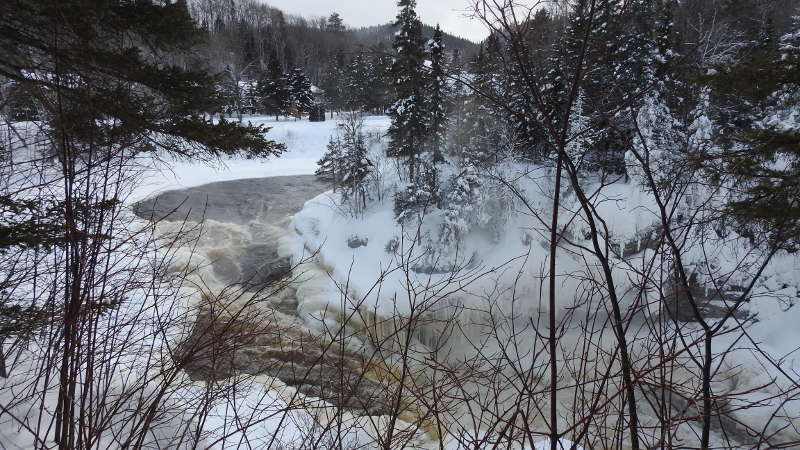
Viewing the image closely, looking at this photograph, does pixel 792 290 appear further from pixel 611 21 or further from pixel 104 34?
pixel 104 34

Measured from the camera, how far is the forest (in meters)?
1.80

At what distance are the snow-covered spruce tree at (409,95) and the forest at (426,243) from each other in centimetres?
11

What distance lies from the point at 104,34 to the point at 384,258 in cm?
1086

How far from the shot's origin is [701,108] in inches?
510

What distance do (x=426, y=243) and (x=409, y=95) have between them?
6046 millimetres

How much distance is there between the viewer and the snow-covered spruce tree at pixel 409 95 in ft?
49.8

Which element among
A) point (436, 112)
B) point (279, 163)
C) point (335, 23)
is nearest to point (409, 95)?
point (436, 112)

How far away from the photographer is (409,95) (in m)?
16.1

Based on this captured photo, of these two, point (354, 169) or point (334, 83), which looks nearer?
point (354, 169)

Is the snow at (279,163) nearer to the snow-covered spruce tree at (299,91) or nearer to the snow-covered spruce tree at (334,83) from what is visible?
the snow-covered spruce tree at (299,91)

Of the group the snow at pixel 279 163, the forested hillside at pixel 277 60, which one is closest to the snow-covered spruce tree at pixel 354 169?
the snow at pixel 279 163

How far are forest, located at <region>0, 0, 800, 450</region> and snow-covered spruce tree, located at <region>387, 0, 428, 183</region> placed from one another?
114 millimetres

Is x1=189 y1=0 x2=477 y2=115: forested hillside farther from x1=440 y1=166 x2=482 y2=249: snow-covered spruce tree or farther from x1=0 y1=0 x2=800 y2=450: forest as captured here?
x1=440 y1=166 x2=482 y2=249: snow-covered spruce tree

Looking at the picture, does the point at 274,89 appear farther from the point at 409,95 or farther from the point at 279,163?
the point at 409,95
